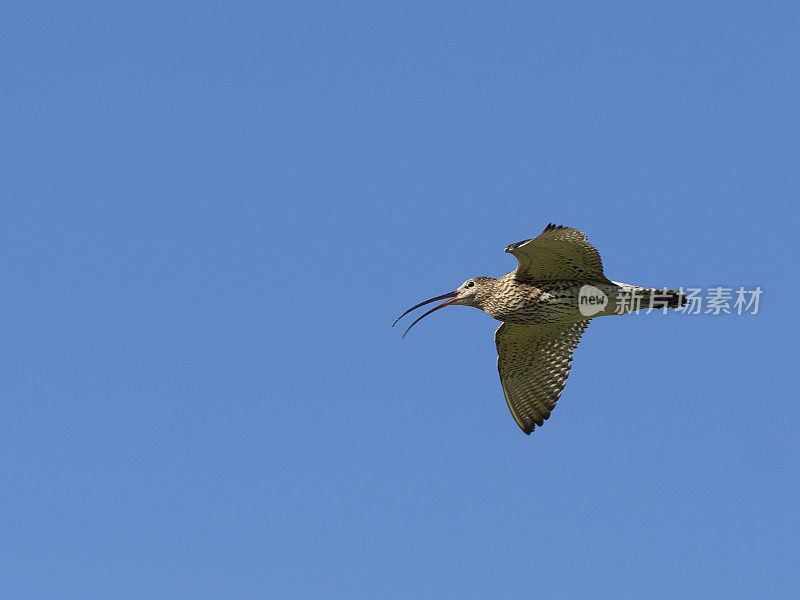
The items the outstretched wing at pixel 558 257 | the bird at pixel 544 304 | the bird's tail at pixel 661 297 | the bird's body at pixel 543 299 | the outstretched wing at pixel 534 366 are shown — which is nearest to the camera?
the outstretched wing at pixel 558 257

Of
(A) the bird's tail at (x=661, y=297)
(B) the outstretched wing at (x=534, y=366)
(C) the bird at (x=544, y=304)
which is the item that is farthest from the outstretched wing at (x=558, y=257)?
(B) the outstretched wing at (x=534, y=366)

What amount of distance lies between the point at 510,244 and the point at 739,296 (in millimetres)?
4315

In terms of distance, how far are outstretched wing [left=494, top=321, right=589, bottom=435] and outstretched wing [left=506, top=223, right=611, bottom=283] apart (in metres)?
1.43

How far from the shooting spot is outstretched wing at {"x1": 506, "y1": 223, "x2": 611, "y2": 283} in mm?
12562

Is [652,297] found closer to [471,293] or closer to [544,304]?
[544,304]

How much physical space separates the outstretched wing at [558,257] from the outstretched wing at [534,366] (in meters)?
1.43

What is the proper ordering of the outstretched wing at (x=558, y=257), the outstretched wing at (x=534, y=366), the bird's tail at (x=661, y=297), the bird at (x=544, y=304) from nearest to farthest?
the outstretched wing at (x=558, y=257) < the bird at (x=544, y=304) < the bird's tail at (x=661, y=297) < the outstretched wing at (x=534, y=366)

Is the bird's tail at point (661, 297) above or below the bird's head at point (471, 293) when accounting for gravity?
below

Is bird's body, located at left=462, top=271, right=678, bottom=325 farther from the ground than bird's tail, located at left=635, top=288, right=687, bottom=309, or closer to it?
farther from the ground

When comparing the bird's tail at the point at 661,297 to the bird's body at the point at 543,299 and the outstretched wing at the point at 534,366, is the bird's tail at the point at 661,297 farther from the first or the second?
the outstretched wing at the point at 534,366

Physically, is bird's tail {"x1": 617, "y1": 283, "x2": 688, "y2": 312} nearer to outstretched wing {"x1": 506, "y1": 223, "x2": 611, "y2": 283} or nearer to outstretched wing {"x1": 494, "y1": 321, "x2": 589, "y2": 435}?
outstretched wing {"x1": 506, "y1": 223, "x2": 611, "y2": 283}

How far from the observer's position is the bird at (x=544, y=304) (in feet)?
43.1

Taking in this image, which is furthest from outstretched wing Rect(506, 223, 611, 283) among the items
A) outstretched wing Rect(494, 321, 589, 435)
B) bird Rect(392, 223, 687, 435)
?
outstretched wing Rect(494, 321, 589, 435)

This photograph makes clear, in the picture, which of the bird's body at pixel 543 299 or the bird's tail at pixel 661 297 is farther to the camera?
the bird's body at pixel 543 299
